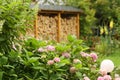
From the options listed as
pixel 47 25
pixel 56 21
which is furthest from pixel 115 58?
pixel 56 21

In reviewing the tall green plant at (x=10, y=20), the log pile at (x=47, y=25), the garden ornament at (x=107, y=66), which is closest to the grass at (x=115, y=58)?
the log pile at (x=47, y=25)

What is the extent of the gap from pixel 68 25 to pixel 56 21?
2.64 ft

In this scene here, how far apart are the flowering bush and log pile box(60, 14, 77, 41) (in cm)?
1414

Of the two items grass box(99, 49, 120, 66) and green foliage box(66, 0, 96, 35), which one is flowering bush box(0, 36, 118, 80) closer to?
grass box(99, 49, 120, 66)

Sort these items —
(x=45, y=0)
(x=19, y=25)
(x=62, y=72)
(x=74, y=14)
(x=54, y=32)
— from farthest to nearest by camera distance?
1. (x=45, y=0)
2. (x=74, y=14)
3. (x=54, y=32)
4. (x=62, y=72)
5. (x=19, y=25)

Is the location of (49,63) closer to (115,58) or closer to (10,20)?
(10,20)

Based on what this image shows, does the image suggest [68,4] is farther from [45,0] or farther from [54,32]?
[45,0]

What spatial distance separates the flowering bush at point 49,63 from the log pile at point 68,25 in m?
14.1

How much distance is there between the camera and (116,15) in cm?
1867

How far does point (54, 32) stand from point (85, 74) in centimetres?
1413

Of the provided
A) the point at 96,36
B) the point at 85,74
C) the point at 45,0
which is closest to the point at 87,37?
the point at 96,36

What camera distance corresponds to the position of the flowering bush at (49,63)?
109 inches

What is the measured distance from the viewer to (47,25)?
16.9m

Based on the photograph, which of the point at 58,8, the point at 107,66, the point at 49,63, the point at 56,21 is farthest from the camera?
the point at 56,21
